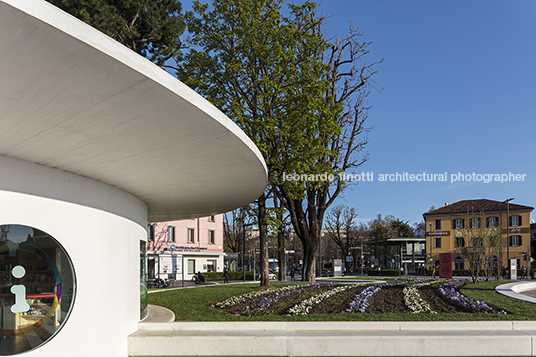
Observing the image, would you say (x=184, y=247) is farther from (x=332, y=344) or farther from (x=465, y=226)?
(x=332, y=344)

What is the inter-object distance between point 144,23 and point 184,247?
86.6 feet

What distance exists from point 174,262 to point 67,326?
134 feet

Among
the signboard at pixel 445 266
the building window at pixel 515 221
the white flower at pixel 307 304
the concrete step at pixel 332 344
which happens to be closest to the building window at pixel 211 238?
the signboard at pixel 445 266

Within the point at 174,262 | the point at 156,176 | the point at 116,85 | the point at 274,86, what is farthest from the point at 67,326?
the point at 174,262

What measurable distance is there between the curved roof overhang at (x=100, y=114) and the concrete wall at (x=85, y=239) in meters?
0.32

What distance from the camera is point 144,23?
3145cm

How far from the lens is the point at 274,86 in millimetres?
21297

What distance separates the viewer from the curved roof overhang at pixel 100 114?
12.6 feet

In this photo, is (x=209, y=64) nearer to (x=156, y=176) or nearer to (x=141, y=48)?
(x=141, y=48)

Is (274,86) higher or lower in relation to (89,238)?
higher

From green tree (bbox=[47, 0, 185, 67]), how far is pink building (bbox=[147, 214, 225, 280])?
20122 millimetres

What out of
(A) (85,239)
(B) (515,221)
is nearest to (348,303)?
(A) (85,239)

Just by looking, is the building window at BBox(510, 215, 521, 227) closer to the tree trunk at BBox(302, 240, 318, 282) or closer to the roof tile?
the roof tile

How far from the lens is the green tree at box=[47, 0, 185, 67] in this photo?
27.5 m
